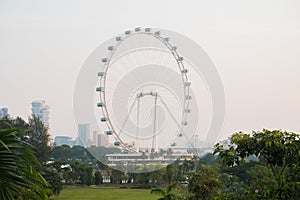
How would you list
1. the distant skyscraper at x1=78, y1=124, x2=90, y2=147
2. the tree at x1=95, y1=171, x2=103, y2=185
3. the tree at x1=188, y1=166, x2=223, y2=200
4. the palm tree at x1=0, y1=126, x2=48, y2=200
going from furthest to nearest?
1. the tree at x1=95, y1=171, x2=103, y2=185
2. the distant skyscraper at x1=78, y1=124, x2=90, y2=147
3. the tree at x1=188, y1=166, x2=223, y2=200
4. the palm tree at x1=0, y1=126, x2=48, y2=200

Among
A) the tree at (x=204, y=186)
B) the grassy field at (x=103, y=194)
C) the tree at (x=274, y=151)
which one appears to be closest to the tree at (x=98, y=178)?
the grassy field at (x=103, y=194)

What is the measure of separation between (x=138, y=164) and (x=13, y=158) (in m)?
41.6

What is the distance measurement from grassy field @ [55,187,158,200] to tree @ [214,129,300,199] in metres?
29.9

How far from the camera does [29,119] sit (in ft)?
188

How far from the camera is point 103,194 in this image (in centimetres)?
4247

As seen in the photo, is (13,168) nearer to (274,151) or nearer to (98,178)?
(274,151)

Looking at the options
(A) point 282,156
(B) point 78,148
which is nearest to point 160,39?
(A) point 282,156

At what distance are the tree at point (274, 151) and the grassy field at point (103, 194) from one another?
2988 centimetres

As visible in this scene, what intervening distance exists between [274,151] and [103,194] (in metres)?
35.0

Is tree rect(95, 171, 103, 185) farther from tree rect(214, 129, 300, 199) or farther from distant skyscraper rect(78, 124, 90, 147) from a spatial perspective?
tree rect(214, 129, 300, 199)

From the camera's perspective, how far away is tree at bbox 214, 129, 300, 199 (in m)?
8.20

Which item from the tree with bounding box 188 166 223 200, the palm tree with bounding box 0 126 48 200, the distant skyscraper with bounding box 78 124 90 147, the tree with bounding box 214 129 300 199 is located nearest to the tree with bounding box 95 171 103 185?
the distant skyscraper with bounding box 78 124 90 147

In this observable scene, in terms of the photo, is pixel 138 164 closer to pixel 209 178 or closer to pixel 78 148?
pixel 209 178

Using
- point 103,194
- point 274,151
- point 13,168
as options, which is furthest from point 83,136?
point 13,168
